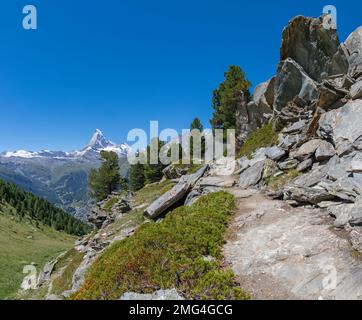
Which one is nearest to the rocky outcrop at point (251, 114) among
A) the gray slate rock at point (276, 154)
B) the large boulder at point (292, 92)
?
the large boulder at point (292, 92)

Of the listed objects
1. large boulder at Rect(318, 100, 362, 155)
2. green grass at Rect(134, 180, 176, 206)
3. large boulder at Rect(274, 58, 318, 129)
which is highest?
large boulder at Rect(274, 58, 318, 129)

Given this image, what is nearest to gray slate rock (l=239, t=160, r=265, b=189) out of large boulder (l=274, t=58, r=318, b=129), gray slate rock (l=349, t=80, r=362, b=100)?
gray slate rock (l=349, t=80, r=362, b=100)

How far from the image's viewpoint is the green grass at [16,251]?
152 ft

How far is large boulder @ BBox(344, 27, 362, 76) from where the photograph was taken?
905 inches

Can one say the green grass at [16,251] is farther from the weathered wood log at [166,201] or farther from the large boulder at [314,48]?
the large boulder at [314,48]

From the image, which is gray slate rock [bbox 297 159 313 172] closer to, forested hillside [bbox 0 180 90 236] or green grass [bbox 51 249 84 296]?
green grass [bbox 51 249 84 296]

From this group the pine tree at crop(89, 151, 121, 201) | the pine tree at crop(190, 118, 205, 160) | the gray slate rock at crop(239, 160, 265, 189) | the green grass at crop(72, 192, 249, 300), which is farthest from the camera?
the pine tree at crop(89, 151, 121, 201)

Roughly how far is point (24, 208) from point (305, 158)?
14427cm

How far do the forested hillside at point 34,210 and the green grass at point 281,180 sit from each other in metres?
129

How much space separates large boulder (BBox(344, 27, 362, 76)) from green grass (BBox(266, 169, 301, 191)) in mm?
9487

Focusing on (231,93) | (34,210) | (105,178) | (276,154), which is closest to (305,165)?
(276,154)

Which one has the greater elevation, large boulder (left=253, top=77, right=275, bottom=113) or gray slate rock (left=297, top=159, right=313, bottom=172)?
large boulder (left=253, top=77, right=275, bottom=113)
